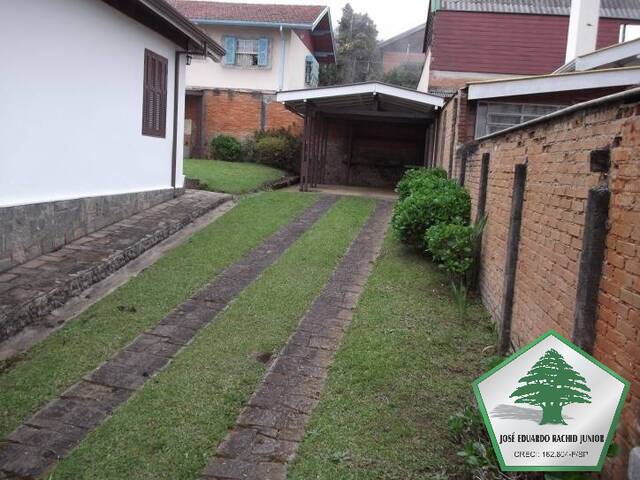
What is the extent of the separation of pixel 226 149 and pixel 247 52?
4105 mm

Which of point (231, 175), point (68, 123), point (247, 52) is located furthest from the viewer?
point (247, 52)

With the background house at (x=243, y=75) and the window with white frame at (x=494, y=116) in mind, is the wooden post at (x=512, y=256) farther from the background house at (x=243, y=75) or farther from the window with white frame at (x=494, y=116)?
the background house at (x=243, y=75)

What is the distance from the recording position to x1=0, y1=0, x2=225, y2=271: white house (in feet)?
21.1

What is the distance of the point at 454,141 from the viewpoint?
1064cm

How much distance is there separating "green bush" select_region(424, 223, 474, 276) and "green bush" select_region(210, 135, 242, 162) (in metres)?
13.7

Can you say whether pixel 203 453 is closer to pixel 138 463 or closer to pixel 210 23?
pixel 138 463

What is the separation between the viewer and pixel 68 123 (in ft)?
24.5

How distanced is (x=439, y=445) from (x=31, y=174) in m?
5.76

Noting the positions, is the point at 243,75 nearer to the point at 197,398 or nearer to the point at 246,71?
the point at 246,71

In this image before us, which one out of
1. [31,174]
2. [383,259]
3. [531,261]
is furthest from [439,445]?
[31,174]

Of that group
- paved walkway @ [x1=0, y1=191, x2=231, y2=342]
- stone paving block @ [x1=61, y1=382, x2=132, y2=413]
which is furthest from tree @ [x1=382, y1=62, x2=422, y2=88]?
stone paving block @ [x1=61, y1=382, x2=132, y2=413]

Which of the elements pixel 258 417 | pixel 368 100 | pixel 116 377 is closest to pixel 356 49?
pixel 368 100

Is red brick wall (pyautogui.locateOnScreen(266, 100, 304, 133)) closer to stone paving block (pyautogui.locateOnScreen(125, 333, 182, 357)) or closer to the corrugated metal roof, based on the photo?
the corrugated metal roof

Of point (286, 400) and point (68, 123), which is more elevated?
point (68, 123)
